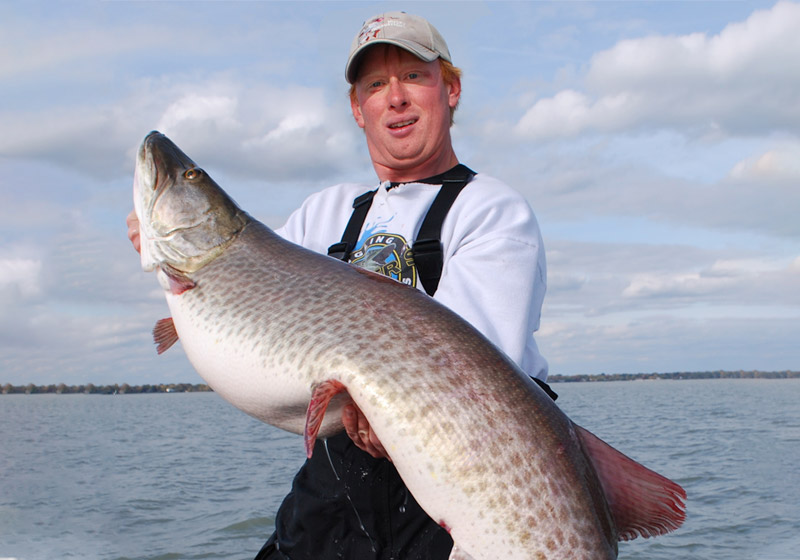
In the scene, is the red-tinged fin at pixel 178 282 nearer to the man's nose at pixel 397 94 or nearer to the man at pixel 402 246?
the man at pixel 402 246

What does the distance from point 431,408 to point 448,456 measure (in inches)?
5.5

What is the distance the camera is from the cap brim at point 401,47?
2914 millimetres

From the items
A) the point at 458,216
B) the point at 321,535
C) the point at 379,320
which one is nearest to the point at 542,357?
the point at 458,216

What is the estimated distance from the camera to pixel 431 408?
6.27 ft

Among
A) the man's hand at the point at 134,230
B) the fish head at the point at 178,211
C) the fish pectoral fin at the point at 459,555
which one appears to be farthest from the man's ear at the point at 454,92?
the fish pectoral fin at the point at 459,555

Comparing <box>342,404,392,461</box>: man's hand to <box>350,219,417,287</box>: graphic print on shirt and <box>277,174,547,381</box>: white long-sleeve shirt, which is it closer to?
<box>277,174,547,381</box>: white long-sleeve shirt

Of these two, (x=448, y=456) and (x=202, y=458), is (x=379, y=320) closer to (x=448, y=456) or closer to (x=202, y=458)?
(x=448, y=456)

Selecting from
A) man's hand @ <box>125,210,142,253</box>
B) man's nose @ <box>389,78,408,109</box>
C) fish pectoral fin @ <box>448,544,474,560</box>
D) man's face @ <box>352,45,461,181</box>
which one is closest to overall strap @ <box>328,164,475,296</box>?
man's face @ <box>352,45,461,181</box>

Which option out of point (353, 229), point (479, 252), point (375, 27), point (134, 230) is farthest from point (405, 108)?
point (134, 230)

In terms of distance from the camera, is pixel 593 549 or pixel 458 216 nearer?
pixel 593 549

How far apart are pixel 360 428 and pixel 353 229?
1.12m

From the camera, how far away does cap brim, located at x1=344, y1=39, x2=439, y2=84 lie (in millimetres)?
2914

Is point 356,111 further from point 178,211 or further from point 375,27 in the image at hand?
point 178,211

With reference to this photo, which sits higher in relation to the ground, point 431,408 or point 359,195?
point 359,195
